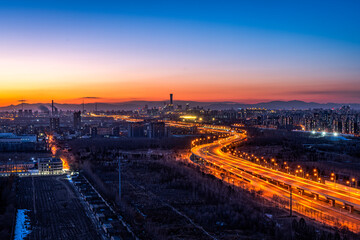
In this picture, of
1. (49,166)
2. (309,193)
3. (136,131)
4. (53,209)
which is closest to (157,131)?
(136,131)

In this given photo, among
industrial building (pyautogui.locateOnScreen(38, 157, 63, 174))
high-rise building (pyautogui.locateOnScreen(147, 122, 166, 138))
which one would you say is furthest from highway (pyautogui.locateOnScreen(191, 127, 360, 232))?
high-rise building (pyautogui.locateOnScreen(147, 122, 166, 138))

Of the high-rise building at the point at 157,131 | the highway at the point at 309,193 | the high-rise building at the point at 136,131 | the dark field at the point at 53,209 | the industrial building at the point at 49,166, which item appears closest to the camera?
the dark field at the point at 53,209

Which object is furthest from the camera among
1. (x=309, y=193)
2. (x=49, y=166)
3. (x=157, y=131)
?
(x=157, y=131)

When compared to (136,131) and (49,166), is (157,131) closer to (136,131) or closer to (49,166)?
(136,131)

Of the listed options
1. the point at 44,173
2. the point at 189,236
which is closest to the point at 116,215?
the point at 189,236

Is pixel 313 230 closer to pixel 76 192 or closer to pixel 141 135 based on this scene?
pixel 76 192

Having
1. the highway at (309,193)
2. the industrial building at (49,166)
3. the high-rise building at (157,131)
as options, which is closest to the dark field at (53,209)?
the industrial building at (49,166)

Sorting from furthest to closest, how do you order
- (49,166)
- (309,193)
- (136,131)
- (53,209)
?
(136,131), (49,166), (309,193), (53,209)

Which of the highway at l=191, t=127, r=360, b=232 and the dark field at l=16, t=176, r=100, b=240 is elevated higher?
the highway at l=191, t=127, r=360, b=232

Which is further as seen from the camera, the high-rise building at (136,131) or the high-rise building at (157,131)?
the high-rise building at (136,131)

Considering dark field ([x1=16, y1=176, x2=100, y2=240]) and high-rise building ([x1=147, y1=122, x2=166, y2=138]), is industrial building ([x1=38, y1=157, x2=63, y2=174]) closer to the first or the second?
dark field ([x1=16, y1=176, x2=100, y2=240])

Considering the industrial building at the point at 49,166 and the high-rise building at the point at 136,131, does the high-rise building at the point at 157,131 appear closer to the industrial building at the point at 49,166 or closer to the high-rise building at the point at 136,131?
the high-rise building at the point at 136,131

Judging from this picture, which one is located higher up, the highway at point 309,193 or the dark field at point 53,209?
the highway at point 309,193

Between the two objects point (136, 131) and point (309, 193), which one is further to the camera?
point (136, 131)
